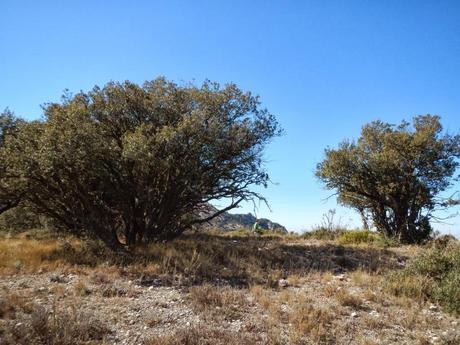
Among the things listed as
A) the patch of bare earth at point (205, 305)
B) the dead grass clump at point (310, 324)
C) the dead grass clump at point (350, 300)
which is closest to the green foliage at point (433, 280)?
the patch of bare earth at point (205, 305)

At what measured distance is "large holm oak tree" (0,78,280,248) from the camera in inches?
480

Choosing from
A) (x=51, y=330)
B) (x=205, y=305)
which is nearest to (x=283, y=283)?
(x=205, y=305)

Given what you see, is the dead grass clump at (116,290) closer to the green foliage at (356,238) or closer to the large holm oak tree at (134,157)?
the large holm oak tree at (134,157)

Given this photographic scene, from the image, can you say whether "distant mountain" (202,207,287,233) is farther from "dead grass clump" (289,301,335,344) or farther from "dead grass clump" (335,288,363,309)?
"dead grass clump" (289,301,335,344)

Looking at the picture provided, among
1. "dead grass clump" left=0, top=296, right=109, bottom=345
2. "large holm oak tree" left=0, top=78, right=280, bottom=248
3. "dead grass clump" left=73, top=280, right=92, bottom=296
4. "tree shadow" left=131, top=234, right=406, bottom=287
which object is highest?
"large holm oak tree" left=0, top=78, right=280, bottom=248

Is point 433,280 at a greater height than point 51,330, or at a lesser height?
greater

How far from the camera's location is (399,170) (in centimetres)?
2209

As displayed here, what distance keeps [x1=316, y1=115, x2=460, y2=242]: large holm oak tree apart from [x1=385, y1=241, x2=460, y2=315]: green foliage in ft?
38.1

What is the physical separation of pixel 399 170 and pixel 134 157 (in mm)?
17131

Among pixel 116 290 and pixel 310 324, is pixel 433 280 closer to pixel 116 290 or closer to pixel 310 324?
pixel 310 324

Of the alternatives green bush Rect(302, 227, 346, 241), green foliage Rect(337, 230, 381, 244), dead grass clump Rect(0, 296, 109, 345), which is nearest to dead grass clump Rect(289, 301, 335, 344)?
dead grass clump Rect(0, 296, 109, 345)

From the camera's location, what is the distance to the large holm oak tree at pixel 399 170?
72.0 ft

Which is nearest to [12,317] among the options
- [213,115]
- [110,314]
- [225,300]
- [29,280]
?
[110,314]

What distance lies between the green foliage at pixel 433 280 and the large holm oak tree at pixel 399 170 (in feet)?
38.1
